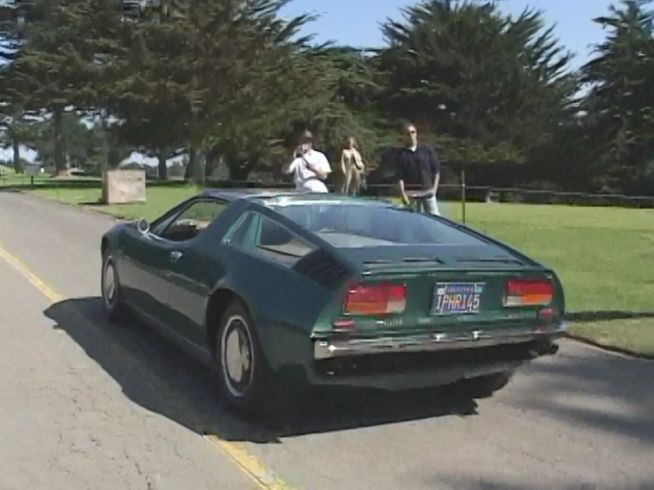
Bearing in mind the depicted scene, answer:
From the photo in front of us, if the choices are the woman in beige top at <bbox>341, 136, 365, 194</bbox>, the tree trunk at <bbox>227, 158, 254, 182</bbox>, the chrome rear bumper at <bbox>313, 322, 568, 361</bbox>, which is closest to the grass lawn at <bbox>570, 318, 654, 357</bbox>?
the chrome rear bumper at <bbox>313, 322, 568, 361</bbox>

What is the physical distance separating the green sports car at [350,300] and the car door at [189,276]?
0.05 ft

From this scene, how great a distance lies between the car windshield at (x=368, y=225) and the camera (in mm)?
5973

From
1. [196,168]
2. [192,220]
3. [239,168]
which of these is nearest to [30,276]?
[192,220]

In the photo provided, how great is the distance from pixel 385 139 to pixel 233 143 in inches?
412

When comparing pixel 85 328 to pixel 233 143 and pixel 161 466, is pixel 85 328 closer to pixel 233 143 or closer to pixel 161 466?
pixel 161 466

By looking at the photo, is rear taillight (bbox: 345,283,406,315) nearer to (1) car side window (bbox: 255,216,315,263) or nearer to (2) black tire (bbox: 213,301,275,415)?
(1) car side window (bbox: 255,216,315,263)

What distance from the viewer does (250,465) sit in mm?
4848

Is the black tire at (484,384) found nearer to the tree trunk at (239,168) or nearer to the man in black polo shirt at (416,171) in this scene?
the man in black polo shirt at (416,171)

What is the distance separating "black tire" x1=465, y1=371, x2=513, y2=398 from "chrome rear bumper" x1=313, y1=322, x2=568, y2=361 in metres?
0.64

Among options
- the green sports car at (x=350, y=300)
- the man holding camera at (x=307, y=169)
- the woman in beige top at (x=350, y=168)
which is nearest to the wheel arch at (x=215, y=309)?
the green sports car at (x=350, y=300)

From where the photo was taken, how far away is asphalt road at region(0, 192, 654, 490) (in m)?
4.69

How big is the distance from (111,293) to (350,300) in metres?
4.05

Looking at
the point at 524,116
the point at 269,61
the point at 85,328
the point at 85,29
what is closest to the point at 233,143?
the point at 269,61

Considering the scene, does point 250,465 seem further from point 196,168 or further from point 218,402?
point 196,168
